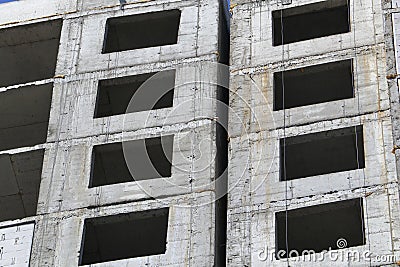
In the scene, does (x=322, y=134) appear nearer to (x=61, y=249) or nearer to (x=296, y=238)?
(x=296, y=238)

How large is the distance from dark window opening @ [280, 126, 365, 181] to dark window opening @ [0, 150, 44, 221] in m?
6.02

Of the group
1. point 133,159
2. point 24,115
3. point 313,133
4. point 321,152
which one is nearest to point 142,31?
point 24,115

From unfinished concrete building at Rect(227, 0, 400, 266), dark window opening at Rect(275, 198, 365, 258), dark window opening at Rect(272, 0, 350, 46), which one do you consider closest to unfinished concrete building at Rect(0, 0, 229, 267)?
unfinished concrete building at Rect(227, 0, 400, 266)

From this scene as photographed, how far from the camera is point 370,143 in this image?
27328 millimetres

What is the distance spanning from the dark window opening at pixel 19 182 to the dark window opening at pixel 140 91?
6.55 feet

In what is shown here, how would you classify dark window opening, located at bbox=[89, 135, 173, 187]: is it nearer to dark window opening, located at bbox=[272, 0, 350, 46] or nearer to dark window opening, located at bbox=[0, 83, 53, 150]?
dark window opening, located at bbox=[0, 83, 53, 150]

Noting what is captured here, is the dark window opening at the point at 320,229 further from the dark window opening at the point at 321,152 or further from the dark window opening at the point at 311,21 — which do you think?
the dark window opening at the point at 311,21

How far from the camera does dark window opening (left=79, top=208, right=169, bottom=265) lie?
28422mm

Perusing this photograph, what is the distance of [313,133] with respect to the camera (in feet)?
93.0

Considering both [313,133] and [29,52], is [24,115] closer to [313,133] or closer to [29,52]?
[29,52]

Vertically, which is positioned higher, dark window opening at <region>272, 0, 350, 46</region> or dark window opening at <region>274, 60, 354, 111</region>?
dark window opening at <region>272, 0, 350, 46</region>

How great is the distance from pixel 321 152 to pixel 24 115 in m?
8.01

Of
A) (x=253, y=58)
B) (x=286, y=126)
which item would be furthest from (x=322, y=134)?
(x=253, y=58)

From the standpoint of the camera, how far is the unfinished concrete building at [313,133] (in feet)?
87.0
